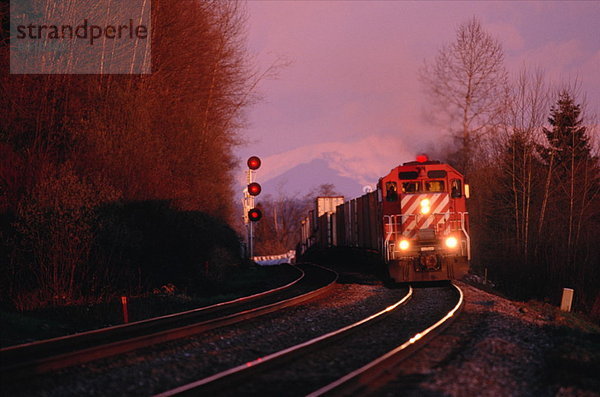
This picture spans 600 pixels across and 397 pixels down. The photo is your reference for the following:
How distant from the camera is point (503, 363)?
22.1 ft

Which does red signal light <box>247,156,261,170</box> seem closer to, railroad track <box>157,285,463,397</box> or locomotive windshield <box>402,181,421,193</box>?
locomotive windshield <box>402,181,421,193</box>

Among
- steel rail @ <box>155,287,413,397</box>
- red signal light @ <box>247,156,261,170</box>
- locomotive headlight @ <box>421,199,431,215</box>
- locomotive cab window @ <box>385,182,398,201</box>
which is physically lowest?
steel rail @ <box>155,287,413,397</box>

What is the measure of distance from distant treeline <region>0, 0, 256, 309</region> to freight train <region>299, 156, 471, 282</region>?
22.2 ft

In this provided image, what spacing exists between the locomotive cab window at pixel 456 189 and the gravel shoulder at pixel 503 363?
6186 millimetres

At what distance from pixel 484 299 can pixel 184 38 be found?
16545 mm

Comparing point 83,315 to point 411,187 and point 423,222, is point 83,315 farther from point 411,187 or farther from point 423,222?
point 411,187

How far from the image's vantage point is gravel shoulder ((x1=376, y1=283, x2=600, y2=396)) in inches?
222

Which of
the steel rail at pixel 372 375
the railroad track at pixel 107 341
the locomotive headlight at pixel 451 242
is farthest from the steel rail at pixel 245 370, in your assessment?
the locomotive headlight at pixel 451 242

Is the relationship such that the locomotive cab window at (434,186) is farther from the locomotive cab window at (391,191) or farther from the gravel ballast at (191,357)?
the gravel ballast at (191,357)

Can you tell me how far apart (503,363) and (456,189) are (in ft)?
31.2

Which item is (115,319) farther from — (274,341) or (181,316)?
(274,341)

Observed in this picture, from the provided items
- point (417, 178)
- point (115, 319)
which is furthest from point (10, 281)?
Answer: point (417, 178)

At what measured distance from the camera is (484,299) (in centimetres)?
1317

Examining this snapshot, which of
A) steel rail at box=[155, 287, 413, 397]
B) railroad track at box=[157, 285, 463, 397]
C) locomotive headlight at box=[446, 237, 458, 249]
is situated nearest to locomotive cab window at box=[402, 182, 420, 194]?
locomotive headlight at box=[446, 237, 458, 249]
